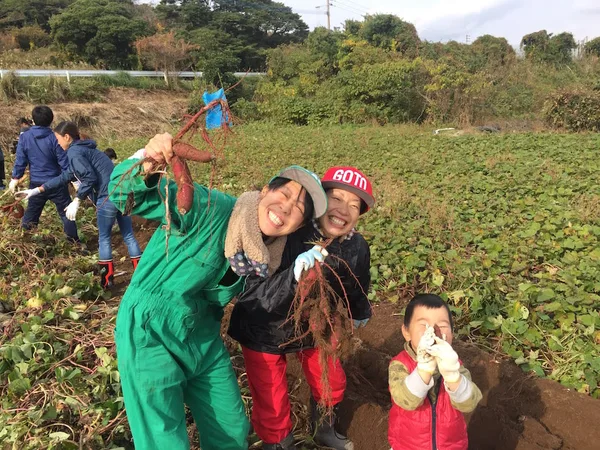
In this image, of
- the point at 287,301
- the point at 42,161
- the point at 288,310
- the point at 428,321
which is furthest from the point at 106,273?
the point at 428,321

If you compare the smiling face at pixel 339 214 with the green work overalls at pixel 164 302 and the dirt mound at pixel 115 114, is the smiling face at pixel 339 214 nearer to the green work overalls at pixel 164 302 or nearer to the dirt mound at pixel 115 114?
the green work overalls at pixel 164 302

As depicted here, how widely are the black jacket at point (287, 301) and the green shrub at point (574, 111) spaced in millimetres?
14280

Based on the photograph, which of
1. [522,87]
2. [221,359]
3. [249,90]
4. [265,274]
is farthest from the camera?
[249,90]

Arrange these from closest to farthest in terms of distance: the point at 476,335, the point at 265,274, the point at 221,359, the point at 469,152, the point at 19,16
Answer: the point at 265,274
the point at 221,359
the point at 476,335
the point at 469,152
the point at 19,16

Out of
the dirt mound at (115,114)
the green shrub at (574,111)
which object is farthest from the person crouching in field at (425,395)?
the dirt mound at (115,114)

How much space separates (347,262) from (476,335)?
185 cm

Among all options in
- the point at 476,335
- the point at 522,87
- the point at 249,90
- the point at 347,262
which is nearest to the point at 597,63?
the point at 522,87

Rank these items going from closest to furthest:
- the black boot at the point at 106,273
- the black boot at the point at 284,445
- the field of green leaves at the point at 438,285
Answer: the black boot at the point at 284,445
the field of green leaves at the point at 438,285
the black boot at the point at 106,273

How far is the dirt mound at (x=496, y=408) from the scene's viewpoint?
2.61 metres

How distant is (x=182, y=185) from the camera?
1.57 metres

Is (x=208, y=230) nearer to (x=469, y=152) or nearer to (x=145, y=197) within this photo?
(x=145, y=197)

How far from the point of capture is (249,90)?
23734mm

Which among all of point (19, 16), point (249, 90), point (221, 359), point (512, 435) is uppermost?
point (19, 16)

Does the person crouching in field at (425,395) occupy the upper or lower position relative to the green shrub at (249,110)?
lower
